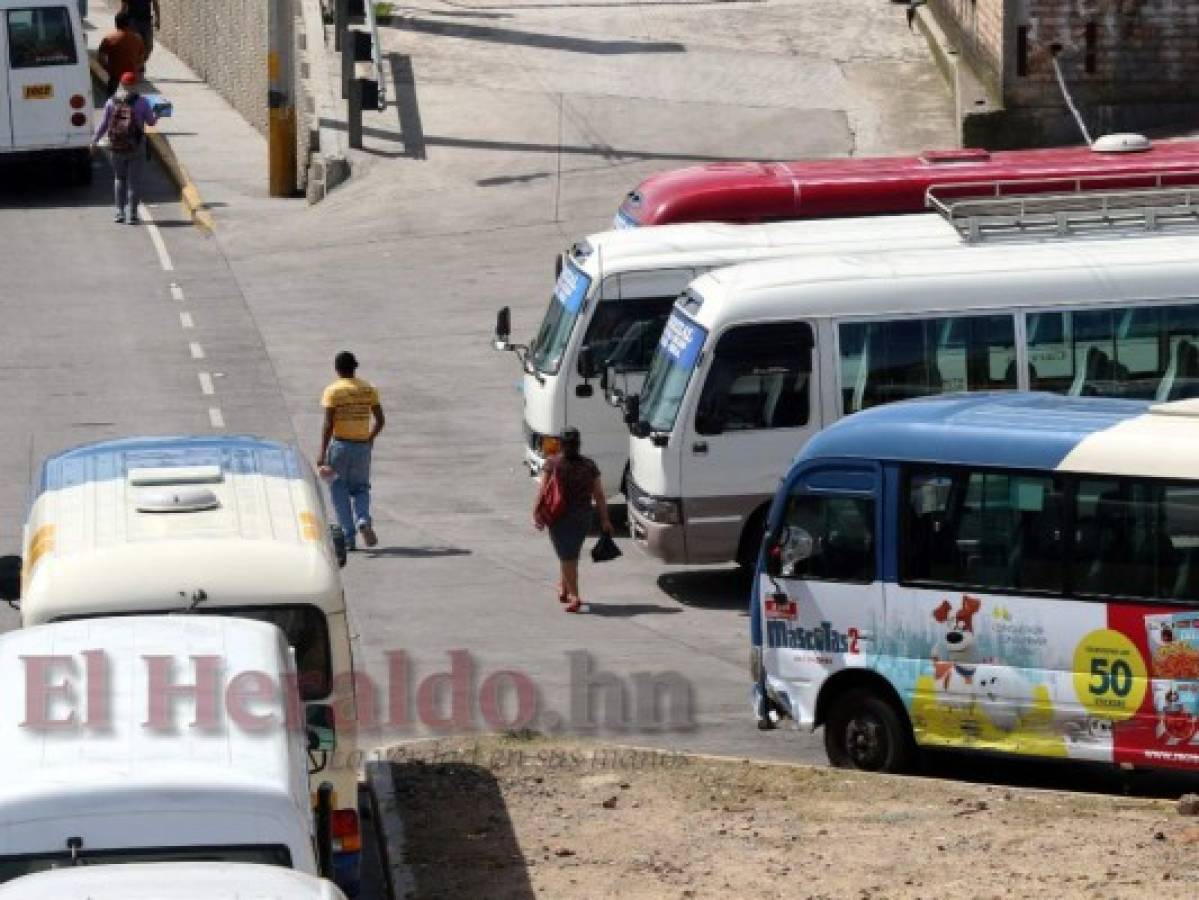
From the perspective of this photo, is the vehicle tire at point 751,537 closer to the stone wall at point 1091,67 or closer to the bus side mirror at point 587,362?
the bus side mirror at point 587,362

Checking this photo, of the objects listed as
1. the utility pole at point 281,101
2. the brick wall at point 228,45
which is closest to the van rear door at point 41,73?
the utility pole at point 281,101

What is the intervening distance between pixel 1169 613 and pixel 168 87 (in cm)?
3099

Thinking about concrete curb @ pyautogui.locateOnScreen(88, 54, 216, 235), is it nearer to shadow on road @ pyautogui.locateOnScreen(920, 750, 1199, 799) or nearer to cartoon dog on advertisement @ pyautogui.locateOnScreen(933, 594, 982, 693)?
shadow on road @ pyautogui.locateOnScreen(920, 750, 1199, 799)

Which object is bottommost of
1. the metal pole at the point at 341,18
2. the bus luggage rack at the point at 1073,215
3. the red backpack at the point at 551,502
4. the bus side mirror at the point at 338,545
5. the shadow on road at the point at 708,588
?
the shadow on road at the point at 708,588

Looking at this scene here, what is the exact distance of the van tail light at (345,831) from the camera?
1291cm

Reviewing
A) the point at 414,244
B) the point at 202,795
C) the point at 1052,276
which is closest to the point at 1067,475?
the point at 1052,276

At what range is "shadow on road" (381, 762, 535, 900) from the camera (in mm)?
13531

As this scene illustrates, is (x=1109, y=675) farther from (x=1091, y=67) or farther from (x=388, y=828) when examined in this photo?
(x=1091, y=67)

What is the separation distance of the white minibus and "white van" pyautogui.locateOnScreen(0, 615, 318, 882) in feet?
32.7

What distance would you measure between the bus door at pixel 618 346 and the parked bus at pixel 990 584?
17.8 feet

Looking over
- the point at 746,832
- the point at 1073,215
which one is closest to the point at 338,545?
the point at 746,832

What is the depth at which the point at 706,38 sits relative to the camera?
38.2 metres

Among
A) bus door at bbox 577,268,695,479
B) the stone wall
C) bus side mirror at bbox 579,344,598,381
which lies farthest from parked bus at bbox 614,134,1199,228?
the stone wall

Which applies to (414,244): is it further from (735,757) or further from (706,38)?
(735,757)
